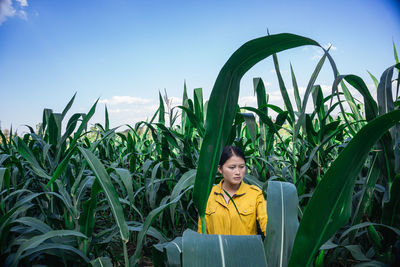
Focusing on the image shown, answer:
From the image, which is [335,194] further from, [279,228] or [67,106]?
[67,106]

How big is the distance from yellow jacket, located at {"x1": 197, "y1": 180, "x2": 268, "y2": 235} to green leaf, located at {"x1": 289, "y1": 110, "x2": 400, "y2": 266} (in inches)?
29.8

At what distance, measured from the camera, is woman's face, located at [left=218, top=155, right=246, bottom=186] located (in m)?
1.21

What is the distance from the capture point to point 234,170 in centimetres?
121

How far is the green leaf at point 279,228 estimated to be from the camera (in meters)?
0.62

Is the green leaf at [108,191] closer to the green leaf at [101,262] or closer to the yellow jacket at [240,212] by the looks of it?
the green leaf at [101,262]

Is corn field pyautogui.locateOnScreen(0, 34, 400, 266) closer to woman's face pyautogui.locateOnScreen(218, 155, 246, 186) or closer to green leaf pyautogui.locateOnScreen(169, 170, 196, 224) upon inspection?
green leaf pyautogui.locateOnScreen(169, 170, 196, 224)

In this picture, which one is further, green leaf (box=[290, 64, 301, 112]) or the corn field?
green leaf (box=[290, 64, 301, 112])

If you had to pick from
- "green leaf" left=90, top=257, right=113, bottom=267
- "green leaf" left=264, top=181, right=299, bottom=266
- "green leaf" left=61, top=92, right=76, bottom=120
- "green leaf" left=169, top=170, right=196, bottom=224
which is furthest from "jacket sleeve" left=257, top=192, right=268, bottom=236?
"green leaf" left=61, top=92, right=76, bottom=120

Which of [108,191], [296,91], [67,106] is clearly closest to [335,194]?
[108,191]

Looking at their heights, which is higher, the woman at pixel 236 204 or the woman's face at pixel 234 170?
the woman's face at pixel 234 170

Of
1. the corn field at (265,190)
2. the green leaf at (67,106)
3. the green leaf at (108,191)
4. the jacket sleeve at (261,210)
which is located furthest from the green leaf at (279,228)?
the green leaf at (67,106)

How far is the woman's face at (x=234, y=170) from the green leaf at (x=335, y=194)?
0.76 m

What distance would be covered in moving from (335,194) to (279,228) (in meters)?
0.26

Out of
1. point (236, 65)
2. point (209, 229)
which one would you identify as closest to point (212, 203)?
point (209, 229)
